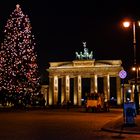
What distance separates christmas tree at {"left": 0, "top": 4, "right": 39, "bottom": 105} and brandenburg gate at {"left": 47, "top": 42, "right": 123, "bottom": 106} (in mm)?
51477

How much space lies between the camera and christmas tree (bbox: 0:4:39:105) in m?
72.5

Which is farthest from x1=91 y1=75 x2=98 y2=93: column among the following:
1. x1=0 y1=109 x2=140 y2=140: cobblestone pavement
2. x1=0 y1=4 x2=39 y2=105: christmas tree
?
x1=0 y1=109 x2=140 y2=140: cobblestone pavement

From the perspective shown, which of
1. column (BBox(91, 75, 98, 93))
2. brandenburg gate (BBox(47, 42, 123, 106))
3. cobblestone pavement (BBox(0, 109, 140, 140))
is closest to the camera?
cobblestone pavement (BBox(0, 109, 140, 140))

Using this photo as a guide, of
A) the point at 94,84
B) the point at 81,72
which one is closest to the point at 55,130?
the point at 81,72

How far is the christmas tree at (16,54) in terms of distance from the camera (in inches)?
2854

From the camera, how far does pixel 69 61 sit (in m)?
128

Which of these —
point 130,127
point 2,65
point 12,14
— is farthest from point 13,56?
point 130,127

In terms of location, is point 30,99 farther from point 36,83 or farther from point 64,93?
point 64,93

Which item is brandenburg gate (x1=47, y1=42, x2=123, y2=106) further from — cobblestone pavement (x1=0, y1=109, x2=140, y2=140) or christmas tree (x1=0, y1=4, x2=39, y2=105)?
cobblestone pavement (x1=0, y1=109, x2=140, y2=140)

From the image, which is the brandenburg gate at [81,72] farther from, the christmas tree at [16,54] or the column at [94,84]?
the christmas tree at [16,54]

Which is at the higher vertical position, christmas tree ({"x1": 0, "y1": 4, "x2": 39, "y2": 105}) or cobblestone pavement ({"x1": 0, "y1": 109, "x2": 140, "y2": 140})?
christmas tree ({"x1": 0, "y1": 4, "x2": 39, "y2": 105})

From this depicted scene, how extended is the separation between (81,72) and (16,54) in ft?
177

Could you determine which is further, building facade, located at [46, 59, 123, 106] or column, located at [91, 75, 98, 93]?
column, located at [91, 75, 98, 93]

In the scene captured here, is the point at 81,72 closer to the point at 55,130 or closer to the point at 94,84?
the point at 94,84
